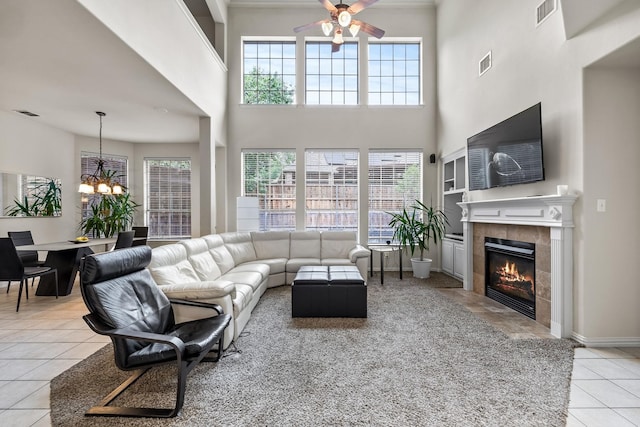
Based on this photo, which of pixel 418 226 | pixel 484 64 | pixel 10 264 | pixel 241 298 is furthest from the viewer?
pixel 418 226

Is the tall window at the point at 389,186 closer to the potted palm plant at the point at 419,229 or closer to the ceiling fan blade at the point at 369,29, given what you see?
the potted palm plant at the point at 419,229

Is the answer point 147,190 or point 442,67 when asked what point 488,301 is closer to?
point 442,67

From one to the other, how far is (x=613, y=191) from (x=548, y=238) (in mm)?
675

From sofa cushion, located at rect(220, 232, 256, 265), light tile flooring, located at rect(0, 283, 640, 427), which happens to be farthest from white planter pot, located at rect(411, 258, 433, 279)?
sofa cushion, located at rect(220, 232, 256, 265)

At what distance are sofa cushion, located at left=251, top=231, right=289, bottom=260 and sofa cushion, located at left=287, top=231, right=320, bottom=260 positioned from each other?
0.13 m

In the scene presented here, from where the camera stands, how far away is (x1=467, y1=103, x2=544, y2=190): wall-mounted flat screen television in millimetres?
3314

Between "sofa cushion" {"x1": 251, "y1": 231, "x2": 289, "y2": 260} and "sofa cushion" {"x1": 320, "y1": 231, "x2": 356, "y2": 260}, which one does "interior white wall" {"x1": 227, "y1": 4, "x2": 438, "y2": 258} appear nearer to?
"sofa cushion" {"x1": 251, "y1": 231, "x2": 289, "y2": 260}

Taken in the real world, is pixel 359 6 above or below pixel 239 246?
above

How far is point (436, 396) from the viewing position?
7.06 feet

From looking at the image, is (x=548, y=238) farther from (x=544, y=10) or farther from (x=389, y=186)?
(x=389, y=186)

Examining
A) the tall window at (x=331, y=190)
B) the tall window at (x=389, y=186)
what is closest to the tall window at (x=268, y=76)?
the tall window at (x=331, y=190)

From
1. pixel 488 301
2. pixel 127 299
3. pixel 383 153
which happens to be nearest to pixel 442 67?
pixel 383 153

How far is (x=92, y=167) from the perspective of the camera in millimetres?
6746

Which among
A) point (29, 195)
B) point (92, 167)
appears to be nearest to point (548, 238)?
point (29, 195)
